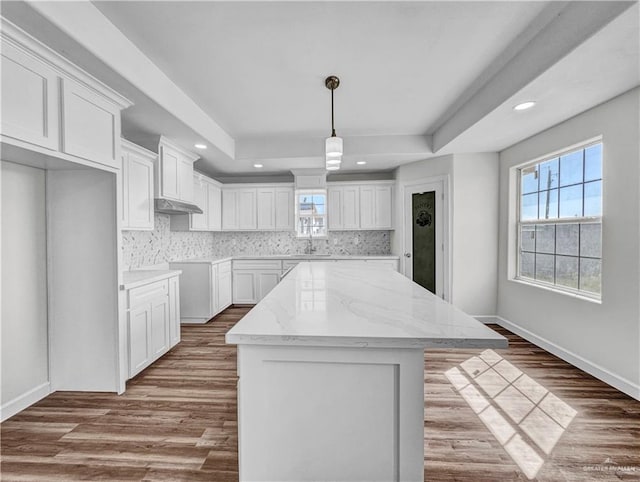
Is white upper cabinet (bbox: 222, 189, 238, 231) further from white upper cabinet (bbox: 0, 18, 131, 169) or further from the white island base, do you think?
the white island base

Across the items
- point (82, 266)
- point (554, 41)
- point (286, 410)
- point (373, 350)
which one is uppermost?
A: point (554, 41)

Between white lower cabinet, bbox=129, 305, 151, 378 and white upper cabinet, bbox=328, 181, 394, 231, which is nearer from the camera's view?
white lower cabinet, bbox=129, 305, 151, 378

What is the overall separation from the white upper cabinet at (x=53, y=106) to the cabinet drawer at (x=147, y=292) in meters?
1.09

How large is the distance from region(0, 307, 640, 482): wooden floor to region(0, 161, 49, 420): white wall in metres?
0.19

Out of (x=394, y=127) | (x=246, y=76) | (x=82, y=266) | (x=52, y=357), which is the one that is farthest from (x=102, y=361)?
(x=394, y=127)

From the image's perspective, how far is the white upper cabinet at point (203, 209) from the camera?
4.50 m

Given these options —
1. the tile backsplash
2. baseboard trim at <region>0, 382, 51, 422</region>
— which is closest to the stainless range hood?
the tile backsplash

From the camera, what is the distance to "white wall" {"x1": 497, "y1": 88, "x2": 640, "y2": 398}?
93.3 inches

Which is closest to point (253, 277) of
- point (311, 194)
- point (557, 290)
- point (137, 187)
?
point (311, 194)

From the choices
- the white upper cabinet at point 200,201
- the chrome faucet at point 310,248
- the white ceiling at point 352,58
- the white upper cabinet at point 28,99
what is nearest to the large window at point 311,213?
the chrome faucet at point 310,248

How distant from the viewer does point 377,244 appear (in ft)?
19.4

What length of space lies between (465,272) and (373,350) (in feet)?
11.9

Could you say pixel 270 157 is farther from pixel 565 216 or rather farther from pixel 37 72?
pixel 565 216

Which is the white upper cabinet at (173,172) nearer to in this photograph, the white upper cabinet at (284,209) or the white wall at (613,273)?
the white upper cabinet at (284,209)
